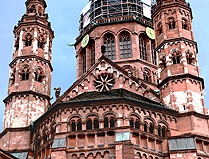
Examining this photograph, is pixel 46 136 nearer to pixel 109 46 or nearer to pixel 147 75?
pixel 147 75

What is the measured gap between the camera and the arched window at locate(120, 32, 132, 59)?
51062 mm

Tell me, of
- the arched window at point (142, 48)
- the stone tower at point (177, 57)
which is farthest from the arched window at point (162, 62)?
the arched window at point (142, 48)

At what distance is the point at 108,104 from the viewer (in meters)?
34.2

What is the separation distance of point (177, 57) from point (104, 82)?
639 centimetres

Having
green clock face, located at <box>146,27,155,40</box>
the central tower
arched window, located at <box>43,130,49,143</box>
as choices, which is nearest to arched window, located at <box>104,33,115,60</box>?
the central tower

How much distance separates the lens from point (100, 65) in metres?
39.6

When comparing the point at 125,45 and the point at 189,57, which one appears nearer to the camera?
the point at 189,57

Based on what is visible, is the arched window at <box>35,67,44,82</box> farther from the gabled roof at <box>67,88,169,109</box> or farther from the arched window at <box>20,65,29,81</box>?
the gabled roof at <box>67,88,169,109</box>

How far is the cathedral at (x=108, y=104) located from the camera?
1304 inches

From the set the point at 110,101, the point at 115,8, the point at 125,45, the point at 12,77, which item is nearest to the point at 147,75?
the point at 125,45

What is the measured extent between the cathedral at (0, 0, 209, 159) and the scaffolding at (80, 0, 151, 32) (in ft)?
27.3

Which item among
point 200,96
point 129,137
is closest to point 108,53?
point 200,96

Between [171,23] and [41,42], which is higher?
[171,23]

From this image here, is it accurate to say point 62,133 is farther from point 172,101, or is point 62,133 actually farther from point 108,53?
point 108,53
